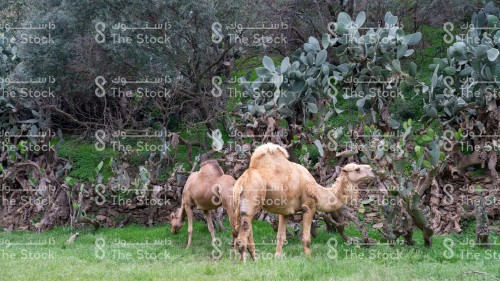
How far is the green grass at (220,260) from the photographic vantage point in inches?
384

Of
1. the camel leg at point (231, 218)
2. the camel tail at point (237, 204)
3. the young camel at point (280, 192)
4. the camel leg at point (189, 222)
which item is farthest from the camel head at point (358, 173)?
the camel leg at point (189, 222)

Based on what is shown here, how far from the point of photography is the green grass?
32.0 ft

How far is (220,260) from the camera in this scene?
11.7 meters

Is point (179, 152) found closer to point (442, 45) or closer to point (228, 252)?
point (228, 252)

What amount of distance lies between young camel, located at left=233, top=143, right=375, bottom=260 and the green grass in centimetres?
53

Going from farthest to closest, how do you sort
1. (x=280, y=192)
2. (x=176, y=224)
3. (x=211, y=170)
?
1. (x=176, y=224)
2. (x=211, y=170)
3. (x=280, y=192)

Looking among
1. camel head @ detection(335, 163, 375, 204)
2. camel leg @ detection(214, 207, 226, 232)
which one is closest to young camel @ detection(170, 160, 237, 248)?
camel leg @ detection(214, 207, 226, 232)

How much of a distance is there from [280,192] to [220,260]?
5.42 ft

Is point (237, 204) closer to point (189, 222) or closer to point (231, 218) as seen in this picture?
point (231, 218)

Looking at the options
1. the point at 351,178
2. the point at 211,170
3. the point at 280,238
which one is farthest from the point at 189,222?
the point at 351,178

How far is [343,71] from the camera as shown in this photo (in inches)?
610

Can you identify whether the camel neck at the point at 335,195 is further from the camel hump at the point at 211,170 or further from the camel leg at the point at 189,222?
the camel leg at the point at 189,222

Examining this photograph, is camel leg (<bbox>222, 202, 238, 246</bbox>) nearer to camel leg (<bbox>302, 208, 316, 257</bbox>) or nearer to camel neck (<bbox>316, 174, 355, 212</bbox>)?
camel leg (<bbox>302, 208, 316, 257</bbox>)

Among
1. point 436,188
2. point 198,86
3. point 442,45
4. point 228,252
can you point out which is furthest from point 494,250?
point 442,45
